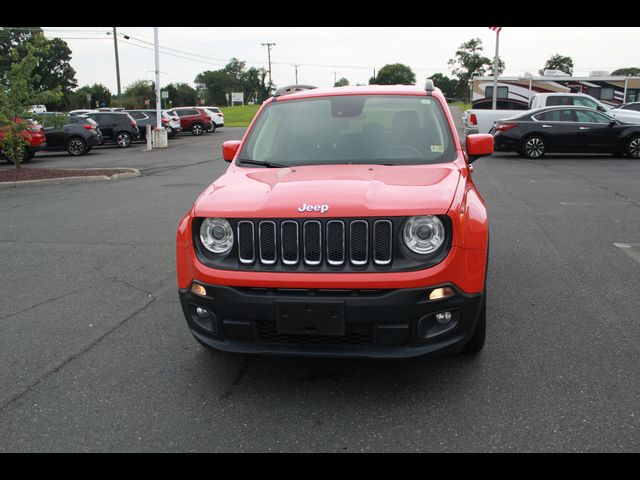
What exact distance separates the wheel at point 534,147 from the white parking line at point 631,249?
36.8 ft

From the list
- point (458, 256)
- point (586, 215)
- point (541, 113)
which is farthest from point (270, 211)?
point (541, 113)

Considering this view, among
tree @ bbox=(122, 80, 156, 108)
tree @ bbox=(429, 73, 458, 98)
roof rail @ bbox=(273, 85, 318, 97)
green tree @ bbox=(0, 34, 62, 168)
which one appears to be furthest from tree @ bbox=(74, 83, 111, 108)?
roof rail @ bbox=(273, 85, 318, 97)

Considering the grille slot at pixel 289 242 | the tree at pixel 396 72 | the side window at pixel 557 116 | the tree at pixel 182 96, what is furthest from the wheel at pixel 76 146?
the tree at pixel 396 72

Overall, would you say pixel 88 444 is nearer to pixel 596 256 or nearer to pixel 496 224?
pixel 596 256

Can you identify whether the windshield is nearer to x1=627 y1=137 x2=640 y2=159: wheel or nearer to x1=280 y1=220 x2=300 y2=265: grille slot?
x1=280 y1=220 x2=300 y2=265: grille slot

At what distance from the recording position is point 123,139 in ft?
90.7

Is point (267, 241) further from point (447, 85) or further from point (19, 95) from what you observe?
point (447, 85)

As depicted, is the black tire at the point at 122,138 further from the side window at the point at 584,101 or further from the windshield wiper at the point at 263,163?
the windshield wiper at the point at 263,163

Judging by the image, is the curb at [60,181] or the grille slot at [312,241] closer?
the grille slot at [312,241]

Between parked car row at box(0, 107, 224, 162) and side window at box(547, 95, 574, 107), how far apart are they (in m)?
16.5

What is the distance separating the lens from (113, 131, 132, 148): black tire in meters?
27.5

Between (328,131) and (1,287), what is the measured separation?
147 inches

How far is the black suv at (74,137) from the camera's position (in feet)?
75.0

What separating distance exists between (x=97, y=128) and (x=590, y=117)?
18363mm
